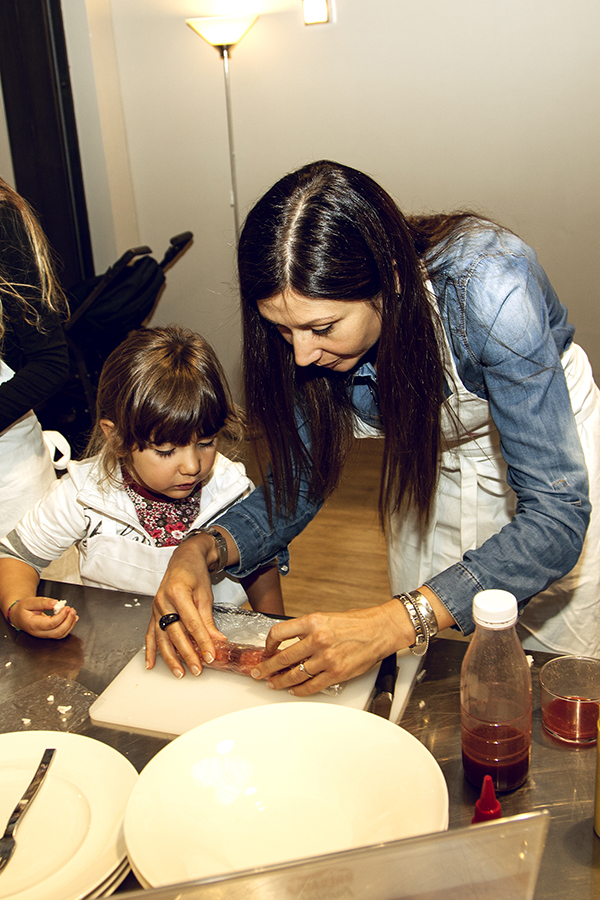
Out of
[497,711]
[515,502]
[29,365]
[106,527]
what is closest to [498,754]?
[497,711]

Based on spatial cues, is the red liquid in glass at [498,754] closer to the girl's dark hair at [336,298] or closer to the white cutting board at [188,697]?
the white cutting board at [188,697]

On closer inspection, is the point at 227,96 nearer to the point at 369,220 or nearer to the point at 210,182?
the point at 210,182

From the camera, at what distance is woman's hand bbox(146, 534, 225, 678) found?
38.6 inches

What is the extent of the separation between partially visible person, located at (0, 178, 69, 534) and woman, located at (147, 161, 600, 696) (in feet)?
1.80

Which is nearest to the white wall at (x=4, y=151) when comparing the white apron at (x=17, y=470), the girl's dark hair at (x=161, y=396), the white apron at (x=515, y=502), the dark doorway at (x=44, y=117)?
the dark doorway at (x=44, y=117)

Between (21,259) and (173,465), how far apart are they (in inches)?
20.0

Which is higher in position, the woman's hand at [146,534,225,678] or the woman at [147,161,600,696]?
the woman at [147,161,600,696]

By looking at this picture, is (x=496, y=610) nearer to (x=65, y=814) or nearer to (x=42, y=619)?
(x=65, y=814)

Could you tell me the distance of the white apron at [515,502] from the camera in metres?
1.26

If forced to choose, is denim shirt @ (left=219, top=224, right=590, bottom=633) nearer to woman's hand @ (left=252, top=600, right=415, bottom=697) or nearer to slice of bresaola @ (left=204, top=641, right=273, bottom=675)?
woman's hand @ (left=252, top=600, right=415, bottom=697)

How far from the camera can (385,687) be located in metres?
0.89

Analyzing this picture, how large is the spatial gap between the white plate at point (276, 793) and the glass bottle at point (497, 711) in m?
0.06

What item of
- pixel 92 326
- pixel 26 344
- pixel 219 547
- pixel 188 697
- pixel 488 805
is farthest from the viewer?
pixel 92 326

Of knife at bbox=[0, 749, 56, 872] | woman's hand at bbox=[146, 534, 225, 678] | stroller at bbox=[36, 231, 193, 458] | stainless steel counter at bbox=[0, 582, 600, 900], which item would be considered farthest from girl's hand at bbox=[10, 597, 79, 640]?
stroller at bbox=[36, 231, 193, 458]
